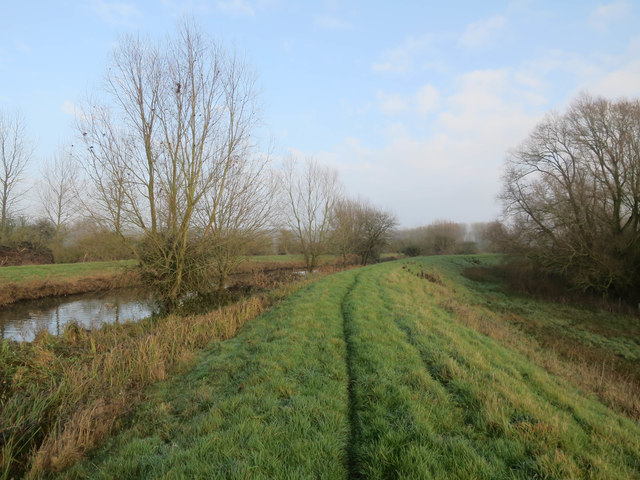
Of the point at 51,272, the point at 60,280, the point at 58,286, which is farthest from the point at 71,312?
the point at 51,272

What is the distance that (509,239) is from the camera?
69.9 ft

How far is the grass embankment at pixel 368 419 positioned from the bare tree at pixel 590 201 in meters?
14.0

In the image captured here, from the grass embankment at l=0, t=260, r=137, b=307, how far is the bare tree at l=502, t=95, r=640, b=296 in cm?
2444

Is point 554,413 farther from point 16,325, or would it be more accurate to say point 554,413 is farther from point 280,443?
point 16,325

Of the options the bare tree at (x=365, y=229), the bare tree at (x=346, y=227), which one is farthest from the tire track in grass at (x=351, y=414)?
the bare tree at (x=365, y=229)

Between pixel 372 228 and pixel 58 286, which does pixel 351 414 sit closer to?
pixel 58 286

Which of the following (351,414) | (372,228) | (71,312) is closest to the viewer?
(351,414)

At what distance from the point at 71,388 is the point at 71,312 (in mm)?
11724

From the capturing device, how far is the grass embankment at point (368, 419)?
9.05ft

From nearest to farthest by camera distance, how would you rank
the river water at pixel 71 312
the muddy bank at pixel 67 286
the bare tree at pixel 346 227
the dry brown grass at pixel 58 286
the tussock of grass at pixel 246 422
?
the tussock of grass at pixel 246 422
the river water at pixel 71 312
the dry brown grass at pixel 58 286
the muddy bank at pixel 67 286
the bare tree at pixel 346 227

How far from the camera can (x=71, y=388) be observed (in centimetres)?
462

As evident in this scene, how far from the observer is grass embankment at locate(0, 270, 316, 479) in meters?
3.27

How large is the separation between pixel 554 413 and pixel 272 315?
7.36 meters

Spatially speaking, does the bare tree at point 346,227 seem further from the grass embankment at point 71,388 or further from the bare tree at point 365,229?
the grass embankment at point 71,388
